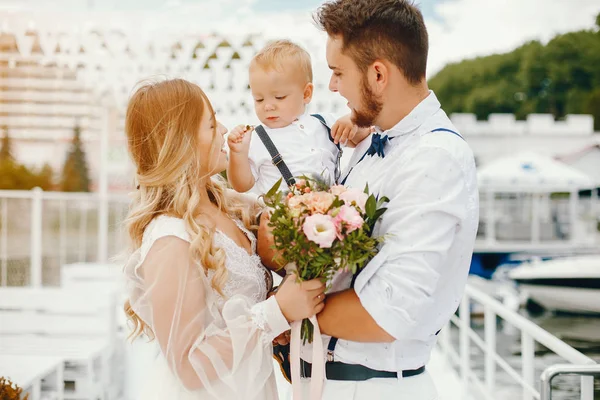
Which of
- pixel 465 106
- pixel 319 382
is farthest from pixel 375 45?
pixel 465 106

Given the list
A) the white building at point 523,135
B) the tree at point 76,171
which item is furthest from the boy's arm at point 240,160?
the white building at point 523,135

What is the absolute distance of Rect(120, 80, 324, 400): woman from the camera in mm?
1870

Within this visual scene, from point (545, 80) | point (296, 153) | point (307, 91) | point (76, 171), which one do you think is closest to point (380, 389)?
point (296, 153)

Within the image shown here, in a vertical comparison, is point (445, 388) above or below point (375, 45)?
below

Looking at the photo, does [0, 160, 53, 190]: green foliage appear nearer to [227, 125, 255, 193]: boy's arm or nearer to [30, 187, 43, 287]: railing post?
[30, 187, 43, 287]: railing post

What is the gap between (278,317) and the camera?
183 centimetres

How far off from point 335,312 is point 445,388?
11.8 ft

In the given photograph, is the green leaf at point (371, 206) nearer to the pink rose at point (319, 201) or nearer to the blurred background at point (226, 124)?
the pink rose at point (319, 201)

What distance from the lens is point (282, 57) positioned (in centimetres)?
231

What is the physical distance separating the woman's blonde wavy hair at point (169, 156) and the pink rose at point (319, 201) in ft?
1.26

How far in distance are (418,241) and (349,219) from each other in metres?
0.17

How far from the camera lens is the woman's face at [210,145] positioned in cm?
206

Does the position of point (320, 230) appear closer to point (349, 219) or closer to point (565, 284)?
point (349, 219)

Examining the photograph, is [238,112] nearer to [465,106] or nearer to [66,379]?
[66,379]
